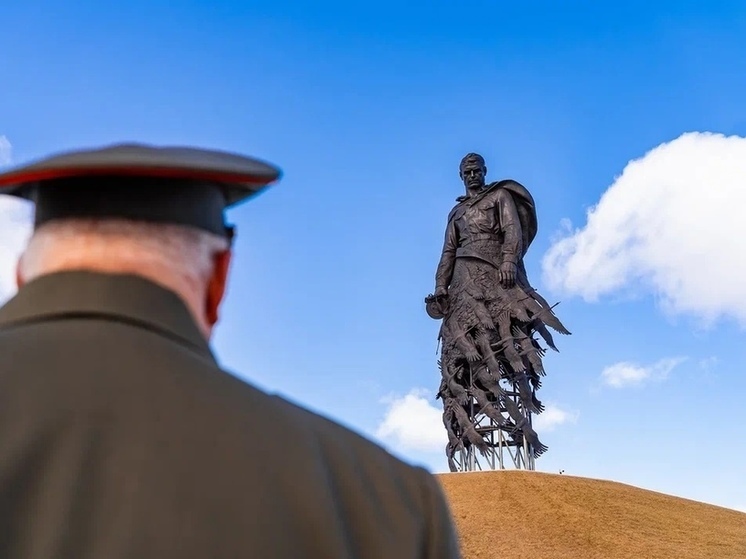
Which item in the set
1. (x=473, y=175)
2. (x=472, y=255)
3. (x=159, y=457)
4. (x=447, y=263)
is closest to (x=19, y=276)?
(x=159, y=457)

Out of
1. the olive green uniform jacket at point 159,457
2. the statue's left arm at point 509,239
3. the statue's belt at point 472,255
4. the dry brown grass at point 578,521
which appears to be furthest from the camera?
the statue's belt at point 472,255

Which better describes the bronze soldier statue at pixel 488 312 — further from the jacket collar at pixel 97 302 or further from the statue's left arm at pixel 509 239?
the jacket collar at pixel 97 302

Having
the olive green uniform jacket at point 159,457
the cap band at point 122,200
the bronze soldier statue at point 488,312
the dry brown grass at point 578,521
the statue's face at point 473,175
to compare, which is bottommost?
the olive green uniform jacket at point 159,457

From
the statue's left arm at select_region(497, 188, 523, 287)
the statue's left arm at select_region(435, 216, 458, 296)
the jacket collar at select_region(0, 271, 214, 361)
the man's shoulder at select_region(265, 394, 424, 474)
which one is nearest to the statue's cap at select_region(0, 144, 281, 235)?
the jacket collar at select_region(0, 271, 214, 361)

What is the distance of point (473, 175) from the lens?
17203 millimetres

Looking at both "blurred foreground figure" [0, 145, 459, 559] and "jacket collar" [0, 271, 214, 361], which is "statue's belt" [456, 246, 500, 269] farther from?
"jacket collar" [0, 271, 214, 361]

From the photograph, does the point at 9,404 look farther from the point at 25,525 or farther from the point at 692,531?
the point at 692,531

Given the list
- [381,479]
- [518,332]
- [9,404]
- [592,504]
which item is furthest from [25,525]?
[518,332]

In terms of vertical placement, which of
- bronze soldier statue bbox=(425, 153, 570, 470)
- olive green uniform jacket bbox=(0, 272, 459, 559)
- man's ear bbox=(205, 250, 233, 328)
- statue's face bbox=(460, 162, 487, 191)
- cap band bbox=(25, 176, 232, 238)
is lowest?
olive green uniform jacket bbox=(0, 272, 459, 559)

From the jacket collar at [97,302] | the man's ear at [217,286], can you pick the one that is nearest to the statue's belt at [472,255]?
the man's ear at [217,286]

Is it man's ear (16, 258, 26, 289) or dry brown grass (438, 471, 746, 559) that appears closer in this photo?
man's ear (16, 258, 26, 289)

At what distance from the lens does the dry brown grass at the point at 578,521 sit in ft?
36.7

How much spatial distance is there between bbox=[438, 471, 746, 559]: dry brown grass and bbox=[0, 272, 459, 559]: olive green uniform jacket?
10096mm

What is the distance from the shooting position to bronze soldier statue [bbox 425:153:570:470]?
15867 millimetres
